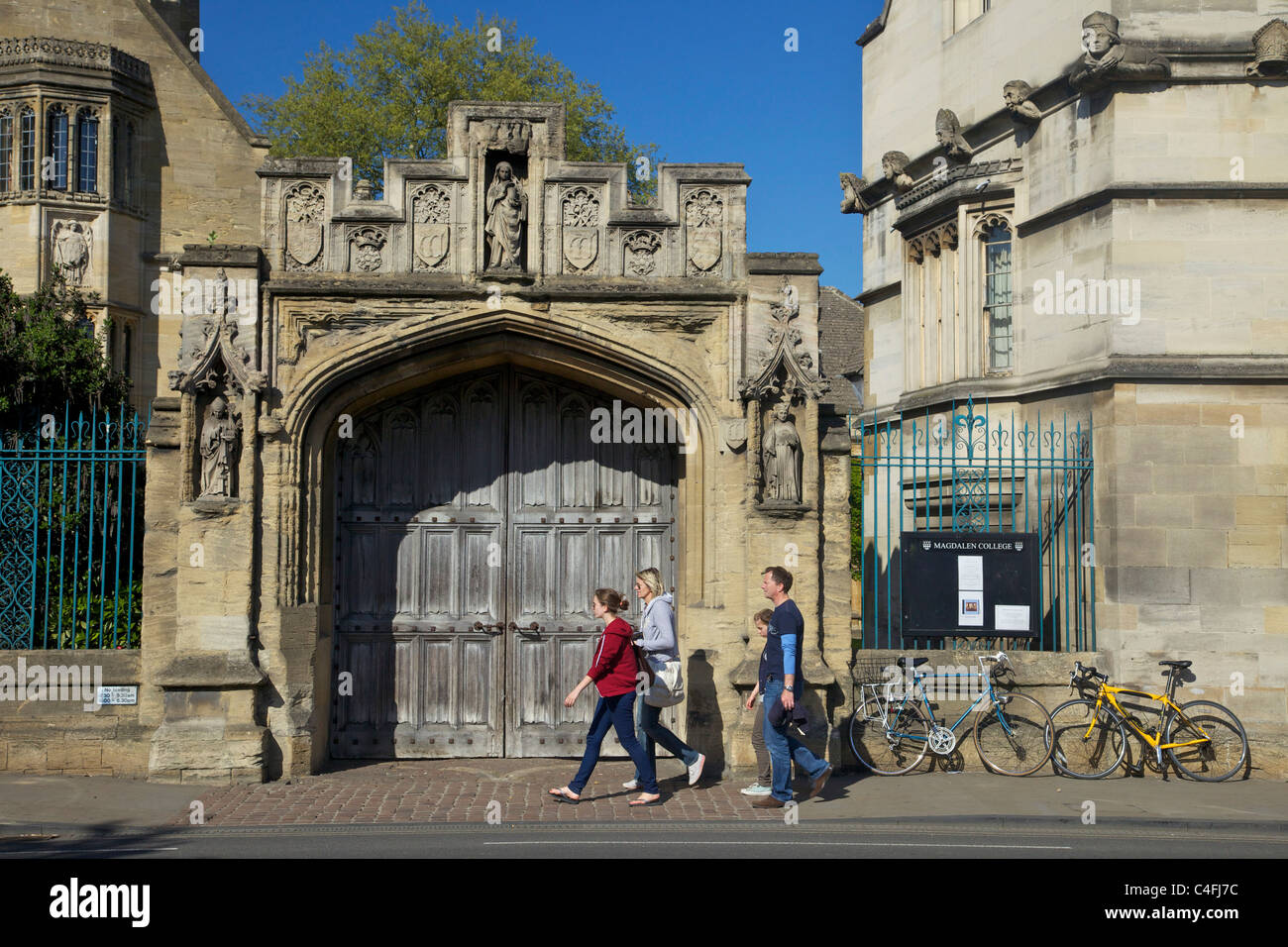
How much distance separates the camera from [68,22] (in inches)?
982

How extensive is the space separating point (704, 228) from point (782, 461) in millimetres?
2177

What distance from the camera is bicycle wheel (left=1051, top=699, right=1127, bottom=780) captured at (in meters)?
11.3

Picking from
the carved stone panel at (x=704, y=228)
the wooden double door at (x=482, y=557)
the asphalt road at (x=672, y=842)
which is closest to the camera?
the asphalt road at (x=672, y=842)

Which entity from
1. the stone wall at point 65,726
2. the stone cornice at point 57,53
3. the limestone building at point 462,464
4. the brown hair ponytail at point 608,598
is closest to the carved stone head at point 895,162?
the limestone building at point 462,464

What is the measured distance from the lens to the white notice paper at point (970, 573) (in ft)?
37.9

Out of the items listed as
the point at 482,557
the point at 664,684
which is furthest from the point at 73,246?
the point at 664,684

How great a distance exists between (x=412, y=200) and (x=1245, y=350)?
25.8 ft

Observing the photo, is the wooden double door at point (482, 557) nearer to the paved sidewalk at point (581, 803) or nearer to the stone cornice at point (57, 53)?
the paved sidewalk at point (581, 803)

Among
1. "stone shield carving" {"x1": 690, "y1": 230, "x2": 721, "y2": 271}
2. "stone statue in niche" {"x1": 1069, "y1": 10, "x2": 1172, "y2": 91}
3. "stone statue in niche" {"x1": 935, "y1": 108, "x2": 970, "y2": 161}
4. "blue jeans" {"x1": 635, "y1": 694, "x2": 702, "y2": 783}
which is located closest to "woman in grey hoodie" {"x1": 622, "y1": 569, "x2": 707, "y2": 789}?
"blue jeans" {"x1": 635, "y1": 694, "x2": 702, "y2": 783}

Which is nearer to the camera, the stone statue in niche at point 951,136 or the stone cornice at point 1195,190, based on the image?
the stone cornice at point 1195,190

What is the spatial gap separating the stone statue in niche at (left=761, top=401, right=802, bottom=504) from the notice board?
55.4 inches

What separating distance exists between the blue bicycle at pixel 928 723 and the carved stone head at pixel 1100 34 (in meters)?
5.95

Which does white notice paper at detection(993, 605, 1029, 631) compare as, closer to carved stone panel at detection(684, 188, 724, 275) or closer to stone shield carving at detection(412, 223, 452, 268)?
carved stone panel at detection(684, 188, 724, 275)
